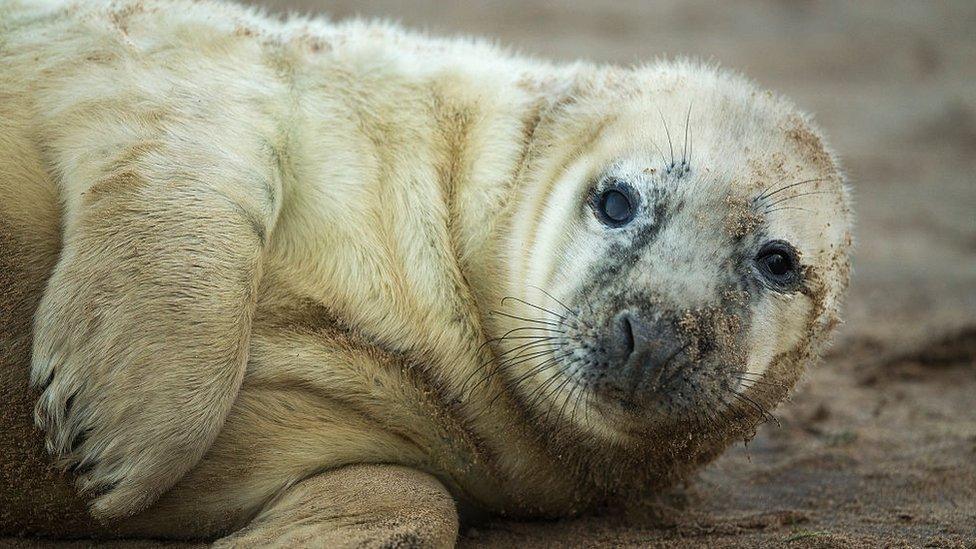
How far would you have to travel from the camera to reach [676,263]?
2.78m

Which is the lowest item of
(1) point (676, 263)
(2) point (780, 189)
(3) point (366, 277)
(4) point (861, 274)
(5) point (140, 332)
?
(5) point (140, 332)

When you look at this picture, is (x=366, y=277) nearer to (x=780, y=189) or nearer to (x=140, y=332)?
(x=140, y=332)

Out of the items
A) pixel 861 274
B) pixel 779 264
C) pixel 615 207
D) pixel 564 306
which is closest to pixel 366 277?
pixel 564 306

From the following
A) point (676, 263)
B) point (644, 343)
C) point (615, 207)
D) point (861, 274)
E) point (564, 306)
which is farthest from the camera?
point (861, 274)

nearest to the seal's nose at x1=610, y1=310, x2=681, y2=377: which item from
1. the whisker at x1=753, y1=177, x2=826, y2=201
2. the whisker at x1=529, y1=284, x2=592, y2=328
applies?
the whisker at x1=529, y1=284, x2=592, y2=328

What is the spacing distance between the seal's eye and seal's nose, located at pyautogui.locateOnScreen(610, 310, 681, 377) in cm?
46

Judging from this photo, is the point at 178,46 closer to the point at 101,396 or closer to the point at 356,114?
the point at 356,114

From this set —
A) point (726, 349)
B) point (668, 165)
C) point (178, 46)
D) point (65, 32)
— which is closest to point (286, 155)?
point (178, 46)

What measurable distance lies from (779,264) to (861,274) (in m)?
3.51

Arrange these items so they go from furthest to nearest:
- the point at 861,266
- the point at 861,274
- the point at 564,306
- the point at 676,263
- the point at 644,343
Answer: the point at 861,266 < the point at 861,274 < the point at 564,306 < the point at 676,263 < the point at 644,343

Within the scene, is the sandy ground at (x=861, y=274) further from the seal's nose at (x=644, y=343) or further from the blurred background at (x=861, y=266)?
the seal's nose at (x=644, y=343)

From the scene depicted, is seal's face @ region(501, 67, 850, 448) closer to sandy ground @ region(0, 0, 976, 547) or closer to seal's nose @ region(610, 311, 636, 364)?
seal's nose @ region(610, 311, 636, 364)

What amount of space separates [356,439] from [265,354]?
0.34m

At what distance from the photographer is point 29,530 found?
286cm
